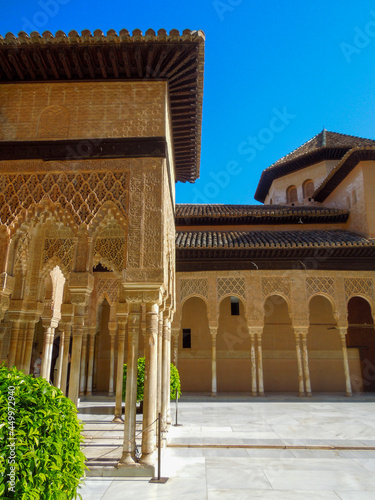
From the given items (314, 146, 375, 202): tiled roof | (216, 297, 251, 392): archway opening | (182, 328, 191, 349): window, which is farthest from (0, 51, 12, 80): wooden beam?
(314, 146, 375, 202): tiled roof

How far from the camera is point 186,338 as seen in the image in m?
16.9

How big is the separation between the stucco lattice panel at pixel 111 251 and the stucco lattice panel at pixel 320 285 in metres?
8.52

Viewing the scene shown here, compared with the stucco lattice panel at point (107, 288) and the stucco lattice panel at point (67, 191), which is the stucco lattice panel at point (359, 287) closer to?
the stucco lattice panel at point (107, 288)

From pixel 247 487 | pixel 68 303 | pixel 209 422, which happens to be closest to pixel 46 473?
pixel 247 487

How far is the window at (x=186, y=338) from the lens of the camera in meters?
16.8

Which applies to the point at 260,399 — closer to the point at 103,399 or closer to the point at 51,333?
the point at 103,399

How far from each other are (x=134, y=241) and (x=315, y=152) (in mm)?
17231

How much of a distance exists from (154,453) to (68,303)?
5419mm

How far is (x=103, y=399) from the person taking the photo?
44.0 ft

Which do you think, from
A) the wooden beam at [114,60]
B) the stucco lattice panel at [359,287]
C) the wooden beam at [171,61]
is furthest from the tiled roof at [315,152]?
the wooden beam at [114,60]

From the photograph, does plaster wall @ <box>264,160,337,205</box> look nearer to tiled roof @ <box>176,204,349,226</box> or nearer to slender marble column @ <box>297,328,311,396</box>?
tiled roof @ <box>176,204,349,226</box>

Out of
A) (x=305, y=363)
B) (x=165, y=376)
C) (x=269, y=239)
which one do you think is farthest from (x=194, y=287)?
(x=165, y=376)

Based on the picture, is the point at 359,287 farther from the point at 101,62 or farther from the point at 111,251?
the point at 101,62

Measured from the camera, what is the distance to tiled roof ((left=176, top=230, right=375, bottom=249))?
14.6 m
